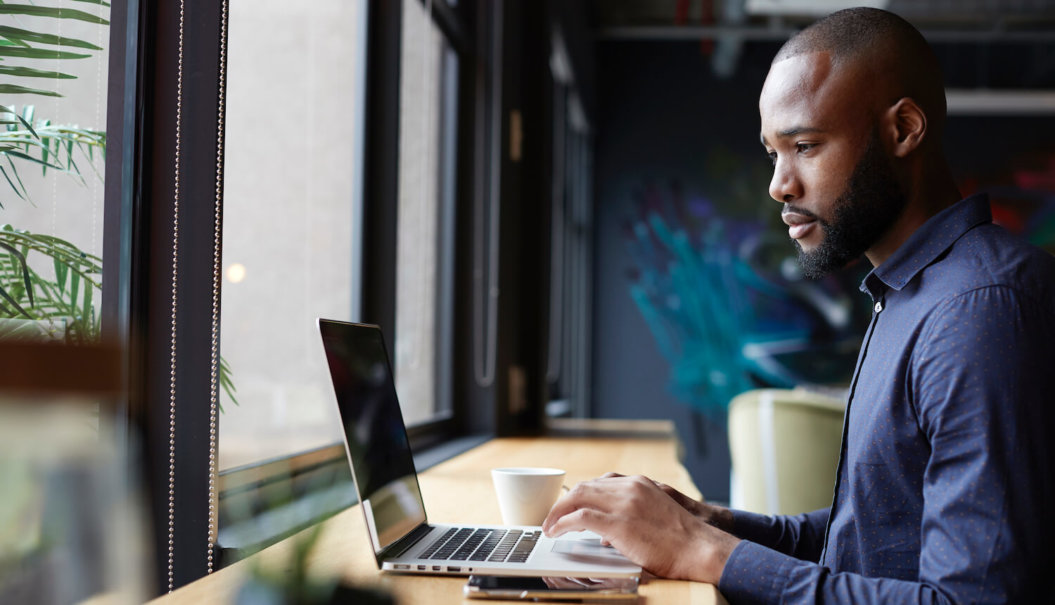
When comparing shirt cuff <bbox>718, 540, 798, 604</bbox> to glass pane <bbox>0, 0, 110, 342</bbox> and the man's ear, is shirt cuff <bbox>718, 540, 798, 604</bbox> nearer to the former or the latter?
the man's ear

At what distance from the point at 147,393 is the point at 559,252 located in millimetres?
4080

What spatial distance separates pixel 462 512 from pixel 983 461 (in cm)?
73

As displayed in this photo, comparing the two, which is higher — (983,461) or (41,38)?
(41,38)

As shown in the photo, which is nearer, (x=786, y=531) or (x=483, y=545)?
(x=483, y=545)

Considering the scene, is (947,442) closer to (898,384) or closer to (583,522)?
(898,384)

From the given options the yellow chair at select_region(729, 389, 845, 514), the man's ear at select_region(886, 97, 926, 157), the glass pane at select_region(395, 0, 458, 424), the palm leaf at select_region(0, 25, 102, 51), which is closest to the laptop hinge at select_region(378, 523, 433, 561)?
the palm leaf at select_region(0, 25, 102, 51)

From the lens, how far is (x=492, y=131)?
2.76 metres

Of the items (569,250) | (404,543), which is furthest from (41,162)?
(569,250)

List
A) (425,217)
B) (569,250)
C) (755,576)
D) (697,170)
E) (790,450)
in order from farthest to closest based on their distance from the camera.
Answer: (697,170)
(569,250)
(790,450)
(425,217)
(755,576)

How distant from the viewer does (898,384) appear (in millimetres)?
943

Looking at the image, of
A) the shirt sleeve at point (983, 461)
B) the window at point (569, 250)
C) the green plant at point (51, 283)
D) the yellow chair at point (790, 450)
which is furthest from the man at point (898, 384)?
the window at point (569, 250)

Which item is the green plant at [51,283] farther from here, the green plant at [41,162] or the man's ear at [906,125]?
the man's ear at [906,125]

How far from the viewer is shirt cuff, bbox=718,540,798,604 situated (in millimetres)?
915

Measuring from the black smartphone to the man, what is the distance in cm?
11
